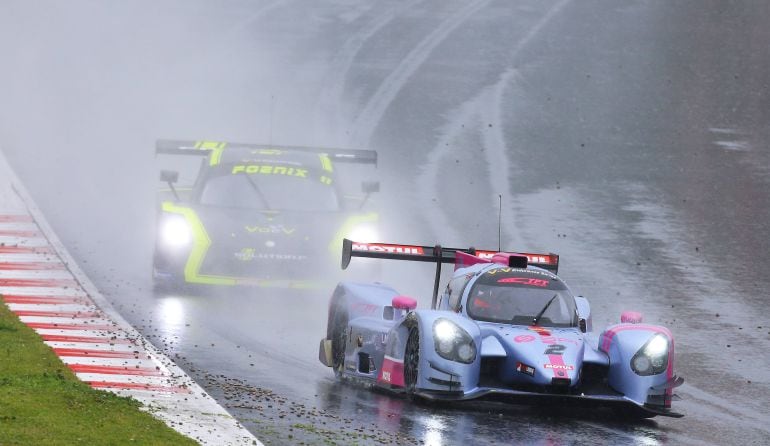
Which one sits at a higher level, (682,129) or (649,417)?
(682,129)

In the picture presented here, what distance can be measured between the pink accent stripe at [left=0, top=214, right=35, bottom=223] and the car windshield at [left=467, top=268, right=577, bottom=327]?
10476 millimetres

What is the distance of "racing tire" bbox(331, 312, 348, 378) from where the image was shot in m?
14.5

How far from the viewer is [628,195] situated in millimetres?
27531

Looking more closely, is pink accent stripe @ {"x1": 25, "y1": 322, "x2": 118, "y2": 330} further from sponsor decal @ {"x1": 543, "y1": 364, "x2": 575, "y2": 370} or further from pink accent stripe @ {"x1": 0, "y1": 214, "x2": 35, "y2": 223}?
pink accent stripe @ {"x1": 0, "y1": 214, "x2": 35, "y2": 223}

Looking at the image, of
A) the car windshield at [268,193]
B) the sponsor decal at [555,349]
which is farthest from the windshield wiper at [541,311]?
the car windshield at [268,193]

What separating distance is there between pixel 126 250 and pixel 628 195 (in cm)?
978

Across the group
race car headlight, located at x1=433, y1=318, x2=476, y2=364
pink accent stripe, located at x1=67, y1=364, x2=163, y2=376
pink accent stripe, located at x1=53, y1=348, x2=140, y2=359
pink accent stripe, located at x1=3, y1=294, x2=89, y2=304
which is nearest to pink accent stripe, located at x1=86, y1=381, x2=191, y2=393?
pink accent stripe, located at x1=67, y1=364, x2=163, y2=376

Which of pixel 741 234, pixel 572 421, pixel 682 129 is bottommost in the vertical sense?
pixel 572 421

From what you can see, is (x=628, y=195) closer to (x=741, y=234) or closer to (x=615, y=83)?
(x=741, y=234)

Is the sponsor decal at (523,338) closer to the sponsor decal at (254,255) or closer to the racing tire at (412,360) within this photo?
the racing tire at (412,360)

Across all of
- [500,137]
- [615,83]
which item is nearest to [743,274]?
[500,137]

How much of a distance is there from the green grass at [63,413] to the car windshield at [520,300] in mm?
3378

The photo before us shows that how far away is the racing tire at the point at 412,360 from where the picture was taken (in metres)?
12.8

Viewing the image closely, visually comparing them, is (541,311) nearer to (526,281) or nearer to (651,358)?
(526,281)
